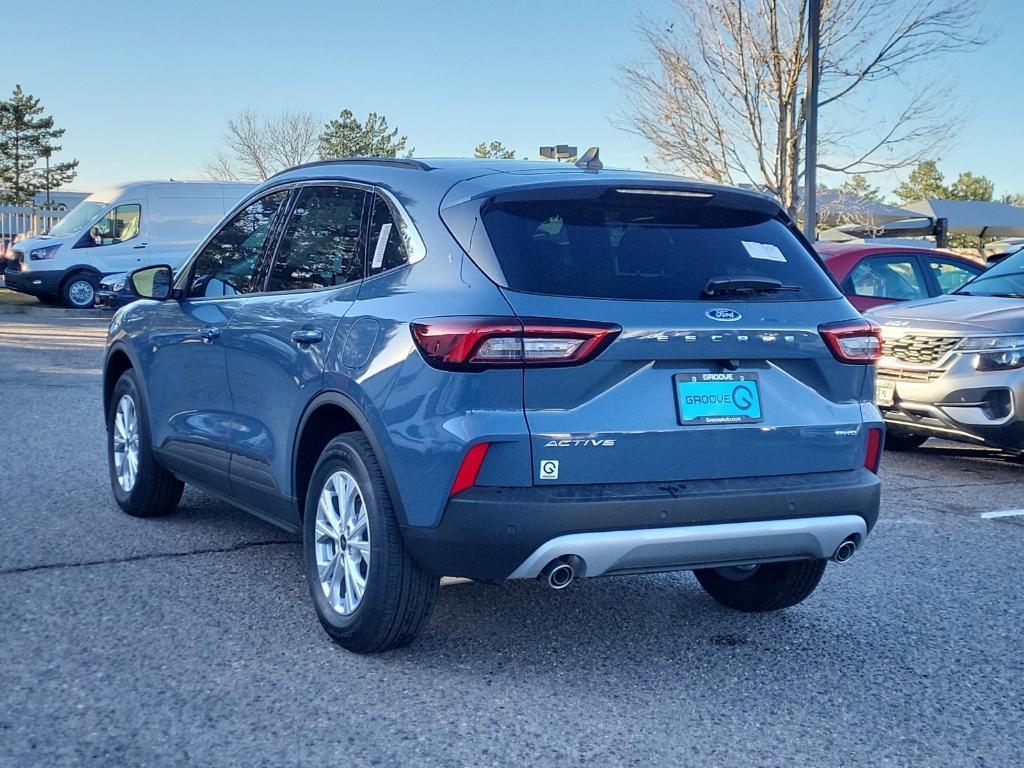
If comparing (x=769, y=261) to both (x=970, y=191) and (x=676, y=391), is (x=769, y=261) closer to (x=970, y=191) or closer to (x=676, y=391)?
(x=676, y=391)

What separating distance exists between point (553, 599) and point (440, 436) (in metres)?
1.60

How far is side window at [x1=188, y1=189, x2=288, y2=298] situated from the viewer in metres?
5.39

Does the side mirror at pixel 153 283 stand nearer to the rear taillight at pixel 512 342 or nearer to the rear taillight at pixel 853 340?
the rear taillight at pixel 512 342

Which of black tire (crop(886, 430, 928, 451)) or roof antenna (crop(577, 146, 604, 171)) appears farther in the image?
black tire (crop(886, 430, 928, 451))

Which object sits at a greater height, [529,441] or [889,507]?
[529,441]

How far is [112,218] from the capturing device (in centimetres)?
2391

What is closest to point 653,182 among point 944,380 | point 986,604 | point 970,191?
point 986,604

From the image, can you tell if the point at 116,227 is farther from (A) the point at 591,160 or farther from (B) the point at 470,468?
(B) the point at 470,468

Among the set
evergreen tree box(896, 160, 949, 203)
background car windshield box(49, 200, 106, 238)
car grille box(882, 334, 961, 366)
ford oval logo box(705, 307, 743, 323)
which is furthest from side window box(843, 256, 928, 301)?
evergreen tree box(896, 160, 949, 203)

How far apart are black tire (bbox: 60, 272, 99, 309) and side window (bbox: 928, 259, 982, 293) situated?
17.3m

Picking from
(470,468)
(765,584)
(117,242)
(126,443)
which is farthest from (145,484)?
(117,242)

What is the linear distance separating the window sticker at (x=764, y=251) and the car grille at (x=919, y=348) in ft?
14.2

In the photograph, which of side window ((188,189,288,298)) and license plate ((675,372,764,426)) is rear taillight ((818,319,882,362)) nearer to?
license plate ((675,372,764,426))

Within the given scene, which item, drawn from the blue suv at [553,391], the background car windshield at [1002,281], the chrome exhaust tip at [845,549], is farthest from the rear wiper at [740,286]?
the background car windshield at [1002,281]
